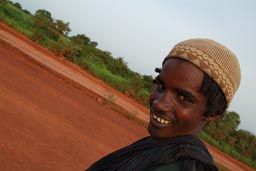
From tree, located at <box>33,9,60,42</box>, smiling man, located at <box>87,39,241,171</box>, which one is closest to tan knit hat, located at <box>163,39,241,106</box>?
smiling man, located at <box>87,39,241,171</box>

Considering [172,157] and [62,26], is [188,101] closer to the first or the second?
[172,157]

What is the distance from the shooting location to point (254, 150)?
92.8 ft

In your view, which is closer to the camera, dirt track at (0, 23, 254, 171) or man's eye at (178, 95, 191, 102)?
man's eye at (178, 95, 191, 102)

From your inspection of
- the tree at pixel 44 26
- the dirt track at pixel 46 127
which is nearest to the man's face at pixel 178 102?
the dirt track at pixel 46 127

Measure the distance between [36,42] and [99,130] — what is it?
14381mm

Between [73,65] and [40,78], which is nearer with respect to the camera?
[40,78]

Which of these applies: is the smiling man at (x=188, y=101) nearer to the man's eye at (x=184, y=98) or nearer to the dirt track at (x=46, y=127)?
the man's eye at (x=184, y=98)

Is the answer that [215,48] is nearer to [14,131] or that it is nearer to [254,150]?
[14,131]

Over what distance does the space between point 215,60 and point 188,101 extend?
0.18m

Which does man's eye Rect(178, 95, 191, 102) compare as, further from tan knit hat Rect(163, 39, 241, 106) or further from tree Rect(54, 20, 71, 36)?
tree Rect(54, 20, 71, 36)

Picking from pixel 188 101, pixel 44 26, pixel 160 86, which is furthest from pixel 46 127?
pixel 44 26

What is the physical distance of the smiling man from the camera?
1.30 meters

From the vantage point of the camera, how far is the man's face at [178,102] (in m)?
1.30

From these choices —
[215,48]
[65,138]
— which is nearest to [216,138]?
[65,138]
